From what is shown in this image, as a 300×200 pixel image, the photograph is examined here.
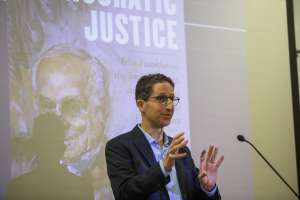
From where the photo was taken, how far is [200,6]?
4008 millimetres

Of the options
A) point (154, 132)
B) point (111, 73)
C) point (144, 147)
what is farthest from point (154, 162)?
point (111, 73)

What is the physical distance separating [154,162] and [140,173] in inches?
5.2

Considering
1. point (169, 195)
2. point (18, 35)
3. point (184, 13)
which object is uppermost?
point (184, 13)

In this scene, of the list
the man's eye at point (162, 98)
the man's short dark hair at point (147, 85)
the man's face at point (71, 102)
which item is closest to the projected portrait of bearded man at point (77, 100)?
the man's face at point (71, 102)

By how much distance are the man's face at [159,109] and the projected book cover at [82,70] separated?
1053 millimetres

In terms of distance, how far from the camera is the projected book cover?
114 inches

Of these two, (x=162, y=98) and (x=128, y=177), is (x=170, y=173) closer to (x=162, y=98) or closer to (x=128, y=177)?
(x=128, y=177)

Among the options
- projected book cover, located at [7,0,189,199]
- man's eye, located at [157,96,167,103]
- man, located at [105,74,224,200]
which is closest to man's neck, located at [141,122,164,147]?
man, located at [105,74,224,200]

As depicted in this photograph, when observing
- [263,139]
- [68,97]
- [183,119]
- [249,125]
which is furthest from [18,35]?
[263,139]

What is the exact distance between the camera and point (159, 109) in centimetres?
218

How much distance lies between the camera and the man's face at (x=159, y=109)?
2.17 m

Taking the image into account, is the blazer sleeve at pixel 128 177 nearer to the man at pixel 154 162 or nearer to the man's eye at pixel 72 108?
the man at pixel 154 162

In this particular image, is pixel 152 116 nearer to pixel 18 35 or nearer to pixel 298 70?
pixel 18 35

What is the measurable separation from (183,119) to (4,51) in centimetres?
199
